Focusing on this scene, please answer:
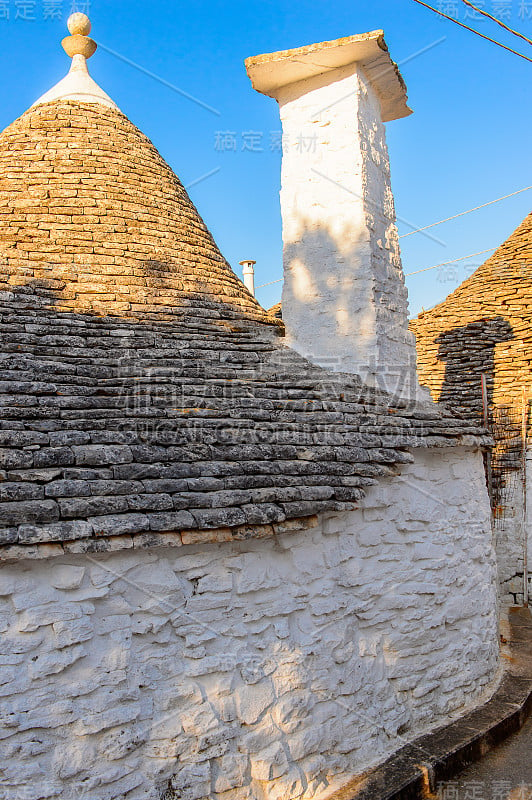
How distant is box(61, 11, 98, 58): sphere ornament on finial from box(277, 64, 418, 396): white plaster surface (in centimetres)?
222

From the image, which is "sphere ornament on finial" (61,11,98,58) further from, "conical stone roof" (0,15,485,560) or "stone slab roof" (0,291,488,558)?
"stone slab roof" (0,291,488,558)

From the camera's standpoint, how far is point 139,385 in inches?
159

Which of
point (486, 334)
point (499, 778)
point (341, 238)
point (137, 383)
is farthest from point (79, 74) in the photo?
point (499, 778)

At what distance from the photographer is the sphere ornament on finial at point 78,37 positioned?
21.7 ft

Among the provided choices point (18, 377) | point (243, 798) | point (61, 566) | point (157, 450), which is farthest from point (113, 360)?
point (243, 798)

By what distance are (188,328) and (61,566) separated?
2415 mm

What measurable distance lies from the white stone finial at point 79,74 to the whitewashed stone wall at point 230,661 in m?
4.84

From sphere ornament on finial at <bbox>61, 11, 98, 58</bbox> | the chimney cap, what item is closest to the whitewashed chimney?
the chimney cap

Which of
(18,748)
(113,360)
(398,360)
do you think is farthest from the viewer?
(398,360)

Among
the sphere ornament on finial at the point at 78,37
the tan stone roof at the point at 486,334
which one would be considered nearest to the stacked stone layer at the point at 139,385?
the sphere ornament on finial at the point at 78,37

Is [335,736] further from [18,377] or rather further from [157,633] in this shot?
[18,377]

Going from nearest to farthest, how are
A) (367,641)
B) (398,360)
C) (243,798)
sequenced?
(243,798) → (367,641) → (398,360)

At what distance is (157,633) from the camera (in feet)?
10.3

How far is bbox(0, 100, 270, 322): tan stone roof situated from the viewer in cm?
505
